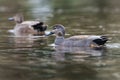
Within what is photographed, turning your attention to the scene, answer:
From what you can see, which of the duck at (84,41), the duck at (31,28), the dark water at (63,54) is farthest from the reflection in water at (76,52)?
the duck at (31,28)

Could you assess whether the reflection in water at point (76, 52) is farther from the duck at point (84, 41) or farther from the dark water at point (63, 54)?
the duck at point (84, 41)

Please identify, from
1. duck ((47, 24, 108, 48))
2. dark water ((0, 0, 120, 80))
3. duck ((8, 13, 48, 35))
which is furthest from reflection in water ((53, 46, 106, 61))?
duck ((8, 13, 48, 35))

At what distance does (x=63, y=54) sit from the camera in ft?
55.1

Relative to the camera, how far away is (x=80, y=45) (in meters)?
18.3

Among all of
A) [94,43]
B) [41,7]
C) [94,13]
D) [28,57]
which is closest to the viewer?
[28,57]

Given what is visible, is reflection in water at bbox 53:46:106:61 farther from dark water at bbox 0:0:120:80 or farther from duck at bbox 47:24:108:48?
duck at bbox 47:24:108:48

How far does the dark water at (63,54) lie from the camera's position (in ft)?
44.6

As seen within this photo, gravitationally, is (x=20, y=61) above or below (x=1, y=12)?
below

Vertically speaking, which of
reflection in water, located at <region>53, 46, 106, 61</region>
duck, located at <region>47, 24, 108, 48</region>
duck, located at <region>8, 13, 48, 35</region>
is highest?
duck, located at <region>8, 13, 48, 35</region>

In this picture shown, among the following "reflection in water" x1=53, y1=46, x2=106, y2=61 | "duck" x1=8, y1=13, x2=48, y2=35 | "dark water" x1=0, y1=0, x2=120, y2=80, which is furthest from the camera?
"duck" x1=8, y1=13, x2=48, y2=35

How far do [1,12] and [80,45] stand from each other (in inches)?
593

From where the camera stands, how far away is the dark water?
13.6m

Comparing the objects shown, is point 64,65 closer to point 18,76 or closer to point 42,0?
point 18,76

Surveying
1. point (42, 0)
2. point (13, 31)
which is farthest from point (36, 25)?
point (42, 0)
